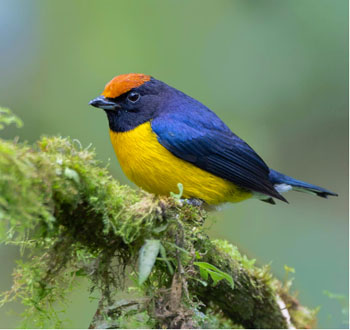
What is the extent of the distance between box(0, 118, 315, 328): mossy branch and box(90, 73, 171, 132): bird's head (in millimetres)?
1764

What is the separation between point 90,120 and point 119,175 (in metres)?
1.09

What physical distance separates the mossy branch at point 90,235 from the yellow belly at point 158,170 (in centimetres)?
118

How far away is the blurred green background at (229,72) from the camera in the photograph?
684 cm

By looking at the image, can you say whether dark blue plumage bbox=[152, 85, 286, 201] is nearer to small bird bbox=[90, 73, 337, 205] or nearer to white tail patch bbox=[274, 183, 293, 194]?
small bird bbox=[90, 73, 337, 205]

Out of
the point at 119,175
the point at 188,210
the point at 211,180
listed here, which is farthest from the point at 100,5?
the point at 188,210

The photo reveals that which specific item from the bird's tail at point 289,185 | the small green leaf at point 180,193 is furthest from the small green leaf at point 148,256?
the bird's tail at point 289,185

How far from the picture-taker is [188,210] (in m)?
2.54

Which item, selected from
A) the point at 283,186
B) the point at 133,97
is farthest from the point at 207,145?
the point at 283,186

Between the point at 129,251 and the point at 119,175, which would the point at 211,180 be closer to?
the point at 129,251

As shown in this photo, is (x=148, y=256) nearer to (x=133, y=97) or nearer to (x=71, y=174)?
(x=71, y=174)

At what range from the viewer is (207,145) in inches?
162

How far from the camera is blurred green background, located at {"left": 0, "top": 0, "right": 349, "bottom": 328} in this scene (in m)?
6.84

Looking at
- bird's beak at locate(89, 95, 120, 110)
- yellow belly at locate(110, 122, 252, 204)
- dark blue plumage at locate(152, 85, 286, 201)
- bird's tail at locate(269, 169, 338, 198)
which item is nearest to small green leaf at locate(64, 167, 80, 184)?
yellow belly at locate(110, 122, 252, 204)

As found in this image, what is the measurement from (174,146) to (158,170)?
0.89 feet
